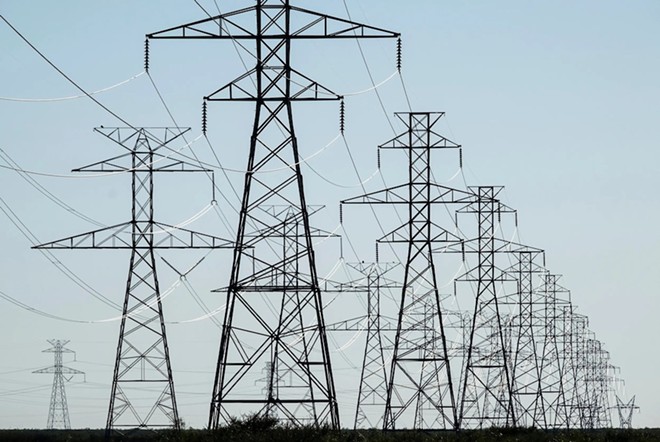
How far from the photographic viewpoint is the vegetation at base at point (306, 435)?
163 ft

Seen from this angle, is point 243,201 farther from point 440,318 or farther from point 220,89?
point 440,318

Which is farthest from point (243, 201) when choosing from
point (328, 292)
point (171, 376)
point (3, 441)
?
point (328, 292)

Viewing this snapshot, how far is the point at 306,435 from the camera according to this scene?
49875mm

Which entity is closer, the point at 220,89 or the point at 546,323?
the point at 220,89

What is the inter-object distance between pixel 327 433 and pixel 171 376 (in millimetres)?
15463

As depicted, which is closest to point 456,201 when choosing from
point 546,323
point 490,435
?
point 490,435

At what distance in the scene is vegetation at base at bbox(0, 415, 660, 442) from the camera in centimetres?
4975

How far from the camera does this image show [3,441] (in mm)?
67875

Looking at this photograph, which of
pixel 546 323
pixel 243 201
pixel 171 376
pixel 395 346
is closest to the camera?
pixel 243 201

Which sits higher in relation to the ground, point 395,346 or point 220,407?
point 395,346

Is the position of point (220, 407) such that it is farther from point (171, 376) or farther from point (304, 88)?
point (171, 376)

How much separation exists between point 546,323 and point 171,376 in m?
55.8

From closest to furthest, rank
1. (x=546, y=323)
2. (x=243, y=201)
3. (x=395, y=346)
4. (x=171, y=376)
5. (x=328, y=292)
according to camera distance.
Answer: (x=243, y=201) → (x=171, y=376) → (x=395, y=346) → (x=328, y=292) → (x=546, y=323)

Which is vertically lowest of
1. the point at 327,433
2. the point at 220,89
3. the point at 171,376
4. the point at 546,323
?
the point at 327,433
